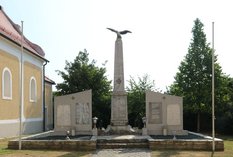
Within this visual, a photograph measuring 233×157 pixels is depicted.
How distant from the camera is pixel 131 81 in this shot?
130 ft

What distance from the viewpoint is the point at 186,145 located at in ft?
55.0

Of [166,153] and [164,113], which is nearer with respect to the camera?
[166,153]

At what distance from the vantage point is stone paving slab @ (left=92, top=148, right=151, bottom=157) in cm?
1522

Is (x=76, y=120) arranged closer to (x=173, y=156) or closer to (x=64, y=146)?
(x=64, y=146)

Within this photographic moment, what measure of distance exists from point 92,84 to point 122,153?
24.3 metres

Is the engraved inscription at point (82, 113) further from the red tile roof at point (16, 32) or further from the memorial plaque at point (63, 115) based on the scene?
the red tile roof at point (16, 32)

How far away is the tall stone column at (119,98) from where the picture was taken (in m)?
24.2

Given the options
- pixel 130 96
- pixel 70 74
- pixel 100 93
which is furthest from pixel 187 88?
pixel 70 74

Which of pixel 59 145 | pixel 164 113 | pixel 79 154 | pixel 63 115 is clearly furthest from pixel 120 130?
pixel 79 154

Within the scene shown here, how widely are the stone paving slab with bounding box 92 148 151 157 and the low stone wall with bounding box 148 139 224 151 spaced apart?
2.00ft

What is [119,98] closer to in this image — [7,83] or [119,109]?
[119,109]

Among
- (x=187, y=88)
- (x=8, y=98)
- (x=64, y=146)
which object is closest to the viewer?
(x=64, y=146)

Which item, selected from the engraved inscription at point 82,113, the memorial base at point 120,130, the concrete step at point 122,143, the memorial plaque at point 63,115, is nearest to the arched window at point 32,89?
the memorial plaque at point 63,115

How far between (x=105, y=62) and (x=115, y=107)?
59.4 ft
